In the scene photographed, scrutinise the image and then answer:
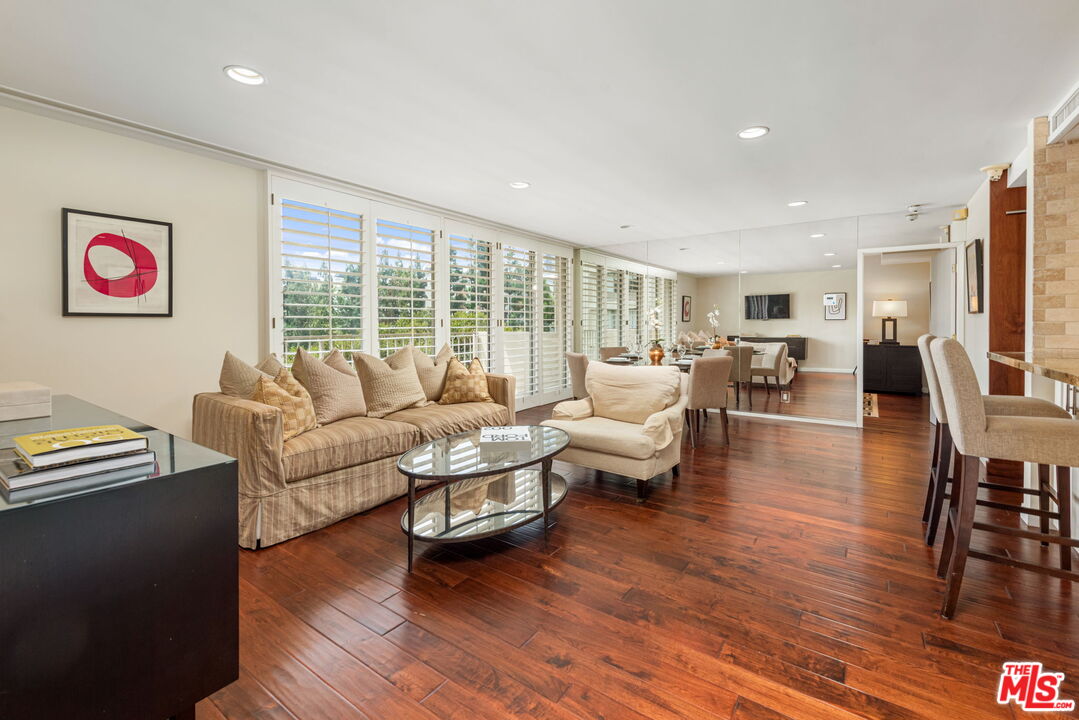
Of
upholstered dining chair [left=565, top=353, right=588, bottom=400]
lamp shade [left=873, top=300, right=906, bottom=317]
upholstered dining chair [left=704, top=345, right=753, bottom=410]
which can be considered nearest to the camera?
upholstered dining chair [left=565, top=353, right=588, bottom=400]

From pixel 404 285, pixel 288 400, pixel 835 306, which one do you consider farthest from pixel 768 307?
pixel 288 400

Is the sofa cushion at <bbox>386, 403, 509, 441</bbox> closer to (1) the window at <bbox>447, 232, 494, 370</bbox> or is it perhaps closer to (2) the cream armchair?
(2) the cream armchair

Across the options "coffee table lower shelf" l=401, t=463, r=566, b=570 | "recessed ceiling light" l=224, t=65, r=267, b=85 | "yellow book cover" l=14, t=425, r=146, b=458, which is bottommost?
"coffee table lower shelf" l=401, t=463, r=566, b=570

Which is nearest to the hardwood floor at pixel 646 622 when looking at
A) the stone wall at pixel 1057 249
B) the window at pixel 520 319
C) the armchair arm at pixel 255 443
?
the armchair arm at pixel 255 443

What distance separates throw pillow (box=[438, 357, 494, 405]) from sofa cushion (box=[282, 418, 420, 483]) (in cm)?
75

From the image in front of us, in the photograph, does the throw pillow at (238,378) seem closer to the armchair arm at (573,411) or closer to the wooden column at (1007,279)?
the armchair arm at (573,411)

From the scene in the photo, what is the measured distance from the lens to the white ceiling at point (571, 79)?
191cm

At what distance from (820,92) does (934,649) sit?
2.56 meters

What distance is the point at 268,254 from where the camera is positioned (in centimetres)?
364

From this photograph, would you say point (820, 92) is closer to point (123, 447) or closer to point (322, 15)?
point (322, 15)

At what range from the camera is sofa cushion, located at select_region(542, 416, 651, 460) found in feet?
9.98

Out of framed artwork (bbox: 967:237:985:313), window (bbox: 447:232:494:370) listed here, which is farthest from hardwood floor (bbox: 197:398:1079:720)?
window (bbox: 447:232:494:370)

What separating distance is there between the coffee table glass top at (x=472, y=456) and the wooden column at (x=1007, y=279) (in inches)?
133

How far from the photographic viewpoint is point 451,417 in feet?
11.8
